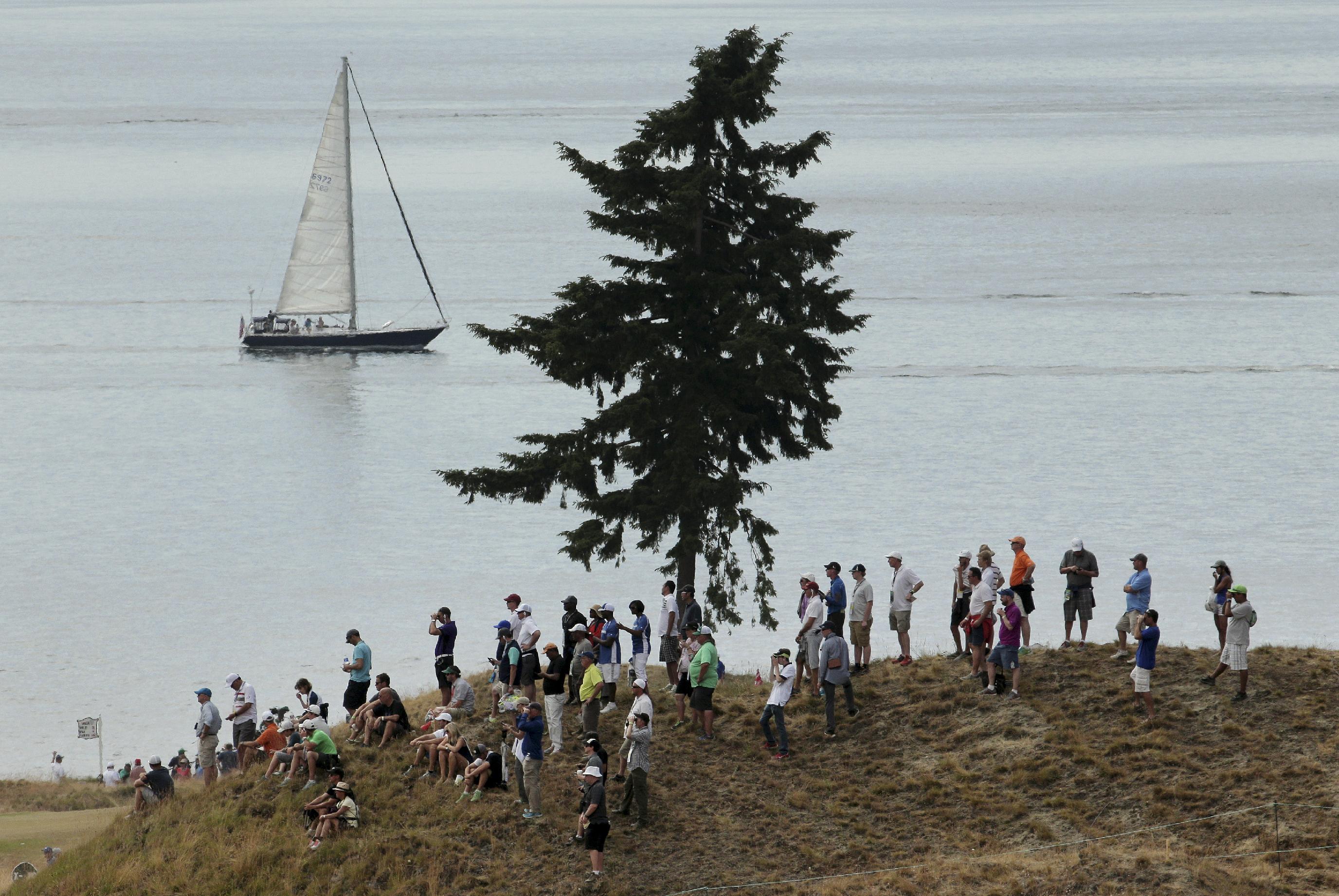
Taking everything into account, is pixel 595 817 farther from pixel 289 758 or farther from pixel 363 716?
pixel 289 758

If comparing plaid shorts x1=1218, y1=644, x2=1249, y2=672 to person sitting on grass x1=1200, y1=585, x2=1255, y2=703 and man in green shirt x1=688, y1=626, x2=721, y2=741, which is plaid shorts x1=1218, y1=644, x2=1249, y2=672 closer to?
person sitting on grass x1=1200, y1=585, x2=1255, y2=703

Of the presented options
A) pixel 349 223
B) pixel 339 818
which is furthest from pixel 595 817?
pixel 349 223

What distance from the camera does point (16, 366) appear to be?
81.0 meters

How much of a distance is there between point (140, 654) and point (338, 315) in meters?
52.9

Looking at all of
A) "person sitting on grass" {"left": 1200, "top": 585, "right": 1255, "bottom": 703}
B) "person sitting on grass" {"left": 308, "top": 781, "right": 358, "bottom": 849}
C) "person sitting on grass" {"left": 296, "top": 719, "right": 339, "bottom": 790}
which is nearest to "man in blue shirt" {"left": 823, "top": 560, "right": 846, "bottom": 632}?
"person sitting on grass" {"left": 1200, "top": 585, "right": 1255, "bottom": 703}

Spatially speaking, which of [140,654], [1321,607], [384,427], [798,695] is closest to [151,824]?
[798,695]

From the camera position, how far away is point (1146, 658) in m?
21.8

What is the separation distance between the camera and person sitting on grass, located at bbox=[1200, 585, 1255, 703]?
2119 centimetres

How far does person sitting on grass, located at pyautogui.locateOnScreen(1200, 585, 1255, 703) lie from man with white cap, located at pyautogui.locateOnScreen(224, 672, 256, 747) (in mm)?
14257

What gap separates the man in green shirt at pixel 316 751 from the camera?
22750 mm

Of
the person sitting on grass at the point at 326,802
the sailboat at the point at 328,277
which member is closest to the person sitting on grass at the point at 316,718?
the person sitting on grass at the point at 326,802

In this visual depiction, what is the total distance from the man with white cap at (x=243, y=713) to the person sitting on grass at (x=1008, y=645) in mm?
11164

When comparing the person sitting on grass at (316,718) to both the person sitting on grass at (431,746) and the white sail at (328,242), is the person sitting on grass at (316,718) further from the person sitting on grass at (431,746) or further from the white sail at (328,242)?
the white sail at (328,242)

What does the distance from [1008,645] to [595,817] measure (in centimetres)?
690
